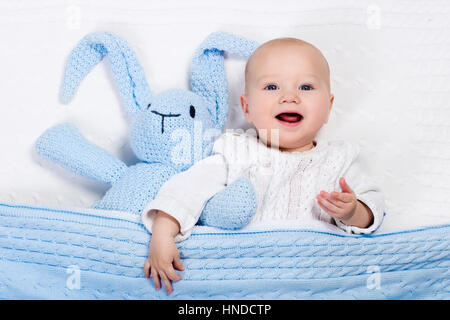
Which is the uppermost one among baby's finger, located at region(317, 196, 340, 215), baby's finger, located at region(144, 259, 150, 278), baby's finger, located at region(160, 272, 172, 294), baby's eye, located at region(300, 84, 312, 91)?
baby's eye, located at region(300, 84, 312, 91)

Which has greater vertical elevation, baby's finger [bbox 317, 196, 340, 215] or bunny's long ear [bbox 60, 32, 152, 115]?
bunny's long ear [bbox 60, 32, 152, 115]

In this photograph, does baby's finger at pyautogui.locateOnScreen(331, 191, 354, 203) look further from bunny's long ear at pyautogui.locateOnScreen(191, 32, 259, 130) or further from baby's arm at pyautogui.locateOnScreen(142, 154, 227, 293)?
bunny's long ear at pyautogui.locateOnScreen(191, 32, 259, 130)

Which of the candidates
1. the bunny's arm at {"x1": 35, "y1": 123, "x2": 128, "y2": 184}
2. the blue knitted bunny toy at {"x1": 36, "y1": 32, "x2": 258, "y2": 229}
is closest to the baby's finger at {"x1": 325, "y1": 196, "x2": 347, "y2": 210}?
the blue knitted bunny toy at {"x1": 36, "y1": 32, "x2": 258, "y2": 229}

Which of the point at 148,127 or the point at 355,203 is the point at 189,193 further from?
the point at 355,203

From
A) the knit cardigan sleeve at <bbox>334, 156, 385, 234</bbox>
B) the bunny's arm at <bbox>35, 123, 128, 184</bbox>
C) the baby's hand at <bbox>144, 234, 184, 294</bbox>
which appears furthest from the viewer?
the bunny's arm at <bbox>35, 123, 128, 184</bbox>

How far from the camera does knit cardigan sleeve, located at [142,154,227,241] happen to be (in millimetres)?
1021

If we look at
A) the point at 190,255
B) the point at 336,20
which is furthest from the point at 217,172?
the point at 336,20

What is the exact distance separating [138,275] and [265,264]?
9.7 inches

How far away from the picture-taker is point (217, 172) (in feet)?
3.79

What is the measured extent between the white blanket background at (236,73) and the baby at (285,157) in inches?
4.6

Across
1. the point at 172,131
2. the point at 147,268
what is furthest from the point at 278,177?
the point at 147,268

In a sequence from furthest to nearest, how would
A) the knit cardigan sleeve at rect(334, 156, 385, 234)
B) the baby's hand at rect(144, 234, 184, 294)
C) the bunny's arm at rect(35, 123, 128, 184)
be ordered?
the bunny's arm at rect(35, 123, 128, 184)
the knit cardigan sleeve at rect(334, 156, 385, 234)
the baby's hand at rect(144, 234, 184, 294)

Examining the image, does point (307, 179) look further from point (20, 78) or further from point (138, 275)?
point (20, 78)

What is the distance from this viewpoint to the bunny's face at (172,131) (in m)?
1.15
